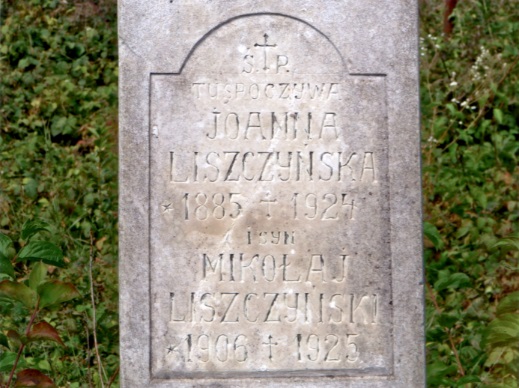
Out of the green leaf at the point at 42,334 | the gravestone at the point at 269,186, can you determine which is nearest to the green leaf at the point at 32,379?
the green leaf at the point at 42,334

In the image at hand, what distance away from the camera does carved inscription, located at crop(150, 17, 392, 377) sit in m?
3.46

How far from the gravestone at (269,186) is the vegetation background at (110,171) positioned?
52 cm

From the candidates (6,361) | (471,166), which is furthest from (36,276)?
(471,166)

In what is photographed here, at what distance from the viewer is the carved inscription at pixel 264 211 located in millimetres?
3461

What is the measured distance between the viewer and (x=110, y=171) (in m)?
5.72

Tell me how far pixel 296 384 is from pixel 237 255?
18.8 inches

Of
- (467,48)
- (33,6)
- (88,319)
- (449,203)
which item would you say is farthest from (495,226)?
(33,6)

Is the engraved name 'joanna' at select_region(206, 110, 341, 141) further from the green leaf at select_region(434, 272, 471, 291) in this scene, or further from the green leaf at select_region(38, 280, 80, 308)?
the green leaf at select_region(434, 272, 471, 291)

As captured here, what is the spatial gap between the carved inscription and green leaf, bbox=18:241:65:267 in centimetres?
34

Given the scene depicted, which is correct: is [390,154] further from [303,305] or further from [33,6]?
[33,6]

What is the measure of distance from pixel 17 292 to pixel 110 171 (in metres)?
2.43

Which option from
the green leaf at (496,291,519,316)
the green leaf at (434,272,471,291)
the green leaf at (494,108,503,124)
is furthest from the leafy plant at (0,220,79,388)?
the green leaf at (494,108,503,124)

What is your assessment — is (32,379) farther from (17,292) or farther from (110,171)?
(110,171)

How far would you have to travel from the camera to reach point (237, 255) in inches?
136
